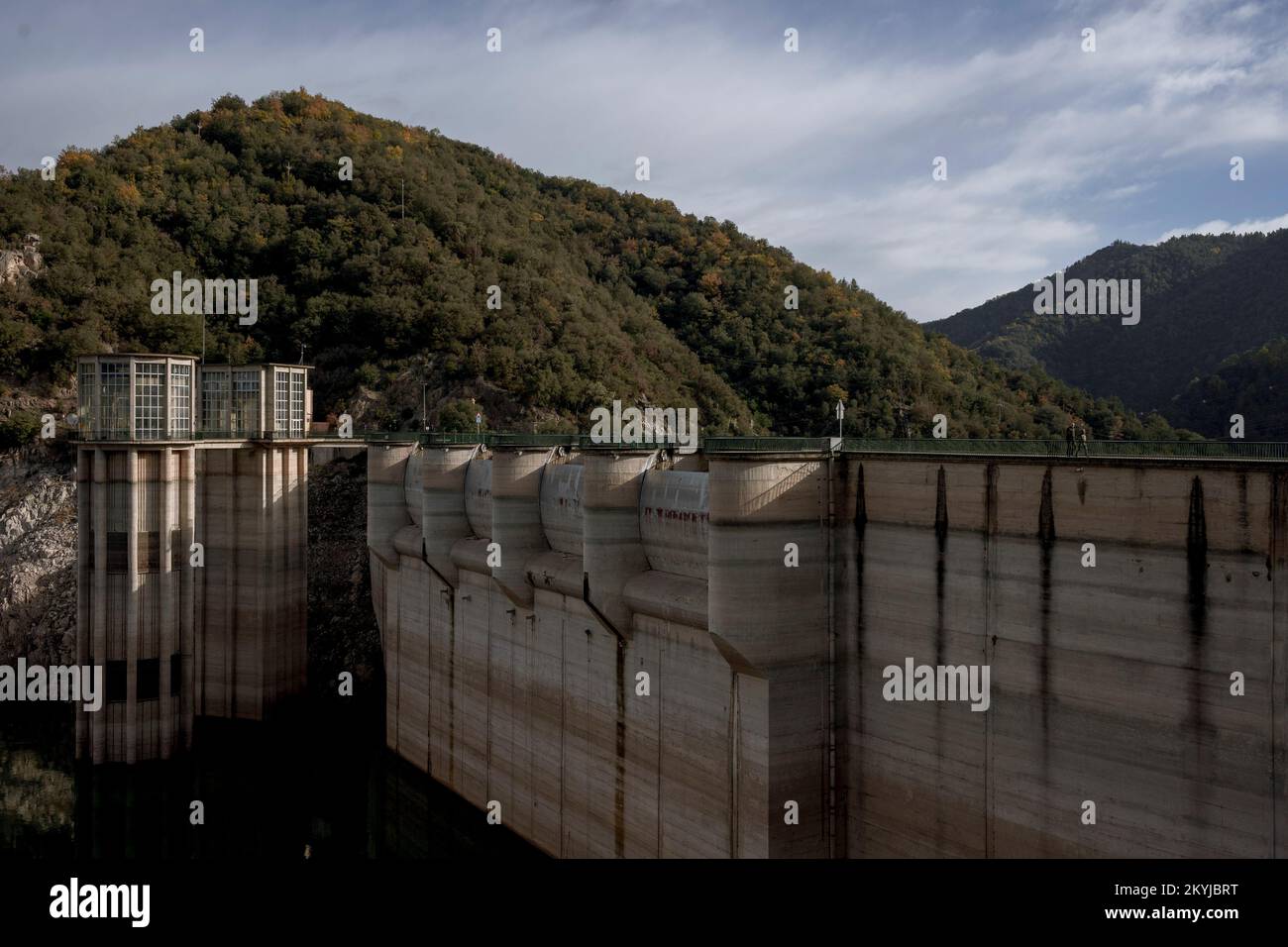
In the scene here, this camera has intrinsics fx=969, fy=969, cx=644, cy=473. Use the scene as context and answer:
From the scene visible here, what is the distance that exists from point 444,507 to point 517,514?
5.34 m

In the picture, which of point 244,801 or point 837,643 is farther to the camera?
point 244,801

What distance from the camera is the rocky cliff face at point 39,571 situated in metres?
43.9

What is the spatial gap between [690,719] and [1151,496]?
1095 cm

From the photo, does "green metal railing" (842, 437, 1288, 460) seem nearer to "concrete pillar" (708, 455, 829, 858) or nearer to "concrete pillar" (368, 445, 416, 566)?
"concrete pillar" (708, 455, 829, 858)

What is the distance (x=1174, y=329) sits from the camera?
301 feet

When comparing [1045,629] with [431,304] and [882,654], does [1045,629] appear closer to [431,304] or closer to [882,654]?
[882,654]

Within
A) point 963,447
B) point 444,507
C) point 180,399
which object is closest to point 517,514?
point 444,507

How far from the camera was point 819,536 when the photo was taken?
20.1 meters

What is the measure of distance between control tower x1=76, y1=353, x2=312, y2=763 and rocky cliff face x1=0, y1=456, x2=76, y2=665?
9269 mm

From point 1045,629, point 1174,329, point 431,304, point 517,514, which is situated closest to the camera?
point 1045,629

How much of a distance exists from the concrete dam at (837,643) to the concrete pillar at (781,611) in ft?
0.15

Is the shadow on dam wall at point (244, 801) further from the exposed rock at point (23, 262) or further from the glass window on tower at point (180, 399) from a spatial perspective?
the exposed rock at point (23, 262)

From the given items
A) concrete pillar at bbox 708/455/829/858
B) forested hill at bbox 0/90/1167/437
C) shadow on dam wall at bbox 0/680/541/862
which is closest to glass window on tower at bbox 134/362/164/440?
shadow on dam wall at bbox 0/680/541/862

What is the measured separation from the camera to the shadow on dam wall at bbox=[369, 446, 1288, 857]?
14.5 meters
